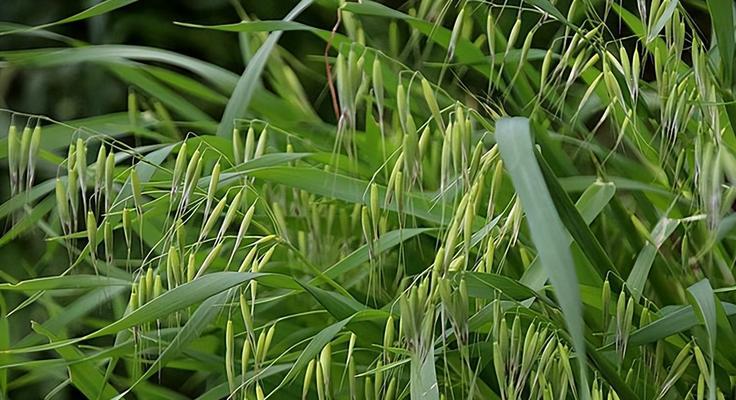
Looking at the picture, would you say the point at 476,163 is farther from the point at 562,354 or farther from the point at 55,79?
the point at 55,79

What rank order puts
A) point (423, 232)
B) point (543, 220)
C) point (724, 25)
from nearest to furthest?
1. point (543, 220)
2. point (724, 25)
3. point (423, 232)

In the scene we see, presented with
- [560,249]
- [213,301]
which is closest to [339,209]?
[213,301]

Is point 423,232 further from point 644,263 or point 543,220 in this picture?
point 543,220

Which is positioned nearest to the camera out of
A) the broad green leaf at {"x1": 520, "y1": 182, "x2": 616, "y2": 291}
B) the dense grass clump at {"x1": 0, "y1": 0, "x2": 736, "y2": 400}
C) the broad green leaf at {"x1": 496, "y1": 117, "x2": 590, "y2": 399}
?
the broad green leaf at {"x1": 496, "y1": 117, "x2": 590, "y2": 399}

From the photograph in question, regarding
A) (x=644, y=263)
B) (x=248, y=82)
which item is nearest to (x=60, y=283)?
(x=248, y=82)

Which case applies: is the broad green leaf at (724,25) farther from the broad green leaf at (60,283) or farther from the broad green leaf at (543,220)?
the broad green leaf at (60,283)

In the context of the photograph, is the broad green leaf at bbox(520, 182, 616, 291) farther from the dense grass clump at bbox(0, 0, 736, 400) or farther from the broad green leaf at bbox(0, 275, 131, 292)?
the broad green leaf at bbox(0, 275, 131, 292)

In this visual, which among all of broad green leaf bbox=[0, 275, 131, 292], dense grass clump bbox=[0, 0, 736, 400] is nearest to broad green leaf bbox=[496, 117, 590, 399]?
dense grass clump bbox=[0, 0, 736, 400]

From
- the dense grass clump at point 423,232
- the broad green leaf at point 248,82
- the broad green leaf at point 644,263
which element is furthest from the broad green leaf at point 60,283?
the broad green leaf at point 644,263
